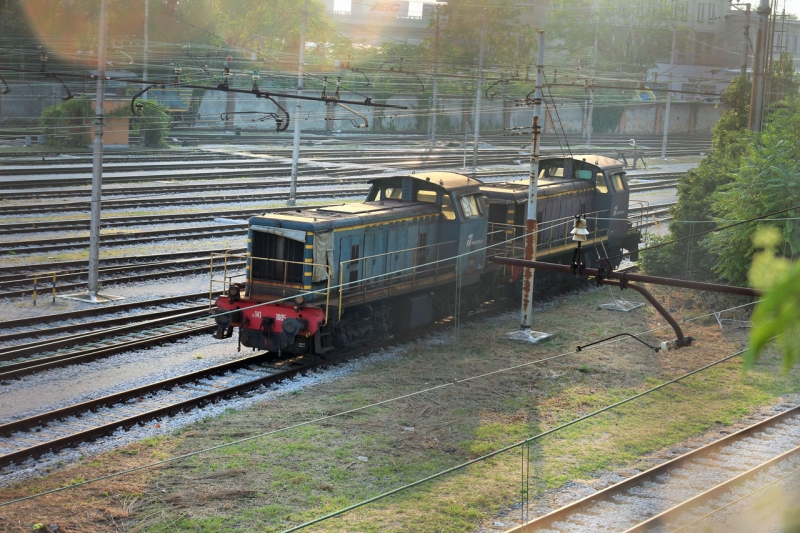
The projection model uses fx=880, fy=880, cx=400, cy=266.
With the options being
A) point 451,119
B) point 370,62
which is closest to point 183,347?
point 370,62

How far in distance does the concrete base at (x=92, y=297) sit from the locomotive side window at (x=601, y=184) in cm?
1405

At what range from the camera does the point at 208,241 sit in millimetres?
29094

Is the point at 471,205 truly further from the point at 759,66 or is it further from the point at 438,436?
the point at 759,66

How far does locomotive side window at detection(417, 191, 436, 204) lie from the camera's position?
2038 centimetres

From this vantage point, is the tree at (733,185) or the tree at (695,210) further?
the tree at (695,210)

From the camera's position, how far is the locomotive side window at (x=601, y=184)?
86.7 ft

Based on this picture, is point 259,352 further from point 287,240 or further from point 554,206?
point 554,206

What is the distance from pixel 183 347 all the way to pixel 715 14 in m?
76.5

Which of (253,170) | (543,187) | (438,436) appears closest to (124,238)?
(543,187)

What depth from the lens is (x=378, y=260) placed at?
61.3ft

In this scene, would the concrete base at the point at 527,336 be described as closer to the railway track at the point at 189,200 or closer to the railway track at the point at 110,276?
the railway track at the point at 110,276

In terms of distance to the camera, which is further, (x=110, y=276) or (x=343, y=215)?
(x=110, y=276)

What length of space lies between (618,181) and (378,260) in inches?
446

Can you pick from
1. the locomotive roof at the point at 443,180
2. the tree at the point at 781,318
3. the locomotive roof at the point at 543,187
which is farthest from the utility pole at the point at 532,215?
the tree at the point at 781,318
